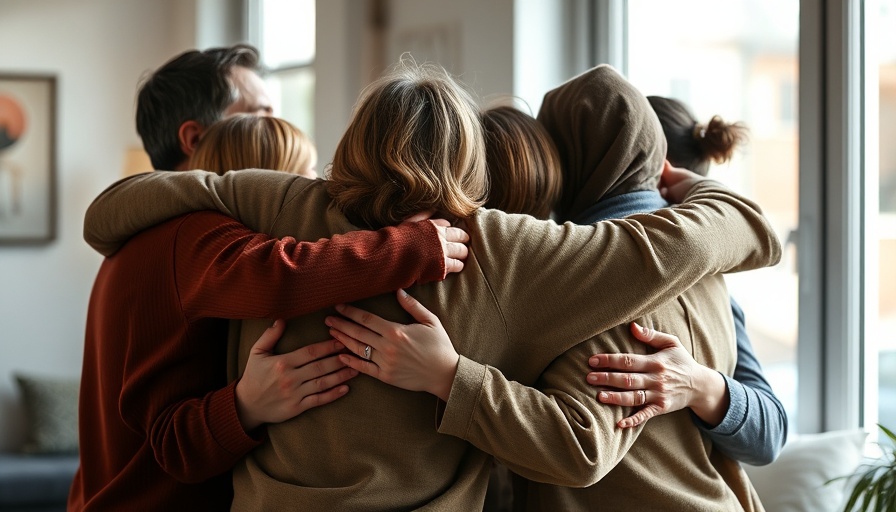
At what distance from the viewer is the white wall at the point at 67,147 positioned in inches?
196

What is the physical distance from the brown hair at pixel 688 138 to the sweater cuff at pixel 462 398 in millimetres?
786

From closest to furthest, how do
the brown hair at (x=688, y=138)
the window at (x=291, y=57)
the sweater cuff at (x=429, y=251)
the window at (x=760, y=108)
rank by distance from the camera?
the sweater cuff at (x=429, y=251), the brown hair at (x=688, y=138), the window at (x=760, y=108), the window at (x=291, y=57)

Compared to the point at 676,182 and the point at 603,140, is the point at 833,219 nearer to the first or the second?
the point at 676,182

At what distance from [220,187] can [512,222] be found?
458mm

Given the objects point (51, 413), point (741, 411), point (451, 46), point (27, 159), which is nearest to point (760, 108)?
point (451, 46)

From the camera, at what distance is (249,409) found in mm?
1411

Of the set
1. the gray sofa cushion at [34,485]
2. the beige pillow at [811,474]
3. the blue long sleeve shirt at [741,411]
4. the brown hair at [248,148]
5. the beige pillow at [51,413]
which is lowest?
the gray sofa cushion at [34,485]

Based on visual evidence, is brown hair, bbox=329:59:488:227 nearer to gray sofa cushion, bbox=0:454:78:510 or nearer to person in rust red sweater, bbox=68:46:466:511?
person in rust red sweater, bbox=68:46:466:511

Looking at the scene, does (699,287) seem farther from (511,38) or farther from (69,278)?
(69,278)

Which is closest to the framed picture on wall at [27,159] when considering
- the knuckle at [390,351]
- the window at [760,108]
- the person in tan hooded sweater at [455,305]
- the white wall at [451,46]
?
the white wall at [451,46]

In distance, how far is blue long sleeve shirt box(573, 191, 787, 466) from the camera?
1.53 meters

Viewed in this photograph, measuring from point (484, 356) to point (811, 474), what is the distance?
1.13 metres

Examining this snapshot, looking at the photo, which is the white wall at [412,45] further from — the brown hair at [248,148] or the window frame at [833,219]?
the brown hair at [248,148]

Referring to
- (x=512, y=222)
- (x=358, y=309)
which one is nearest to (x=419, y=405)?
(x=358, y=309)
